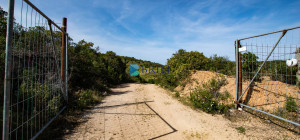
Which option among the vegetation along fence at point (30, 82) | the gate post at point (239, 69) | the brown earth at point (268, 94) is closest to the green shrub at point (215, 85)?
the brown earth at point (268, 94)

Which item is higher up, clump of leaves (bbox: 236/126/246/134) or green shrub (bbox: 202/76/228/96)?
green shrub (bbox: 202/76/228/96)

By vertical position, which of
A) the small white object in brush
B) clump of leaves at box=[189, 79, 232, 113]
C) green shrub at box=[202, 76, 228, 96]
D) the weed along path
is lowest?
the weed along path

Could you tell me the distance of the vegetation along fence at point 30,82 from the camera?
186 cm

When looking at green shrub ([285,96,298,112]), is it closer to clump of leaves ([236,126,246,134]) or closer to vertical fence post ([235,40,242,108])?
vertical fence post ([235,40,242,108])

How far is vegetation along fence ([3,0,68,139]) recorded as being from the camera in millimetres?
1861

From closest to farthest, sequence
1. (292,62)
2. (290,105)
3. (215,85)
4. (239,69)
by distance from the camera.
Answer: (292,62) → (290,105) → (239,69) → (215,85)

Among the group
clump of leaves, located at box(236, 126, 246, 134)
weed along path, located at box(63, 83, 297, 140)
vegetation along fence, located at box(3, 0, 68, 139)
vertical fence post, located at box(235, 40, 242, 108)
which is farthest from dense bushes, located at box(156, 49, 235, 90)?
vegetation along fence, located at box(3, 0, 68, 139)

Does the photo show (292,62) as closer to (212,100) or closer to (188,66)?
(212,100)

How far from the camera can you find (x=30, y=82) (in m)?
3.83

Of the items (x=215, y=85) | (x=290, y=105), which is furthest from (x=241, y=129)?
(x=215, y=85)

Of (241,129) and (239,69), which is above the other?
(239,69)

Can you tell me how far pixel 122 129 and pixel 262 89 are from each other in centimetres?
503

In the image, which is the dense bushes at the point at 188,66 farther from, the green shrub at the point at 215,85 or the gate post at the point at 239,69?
the gate post at the point at 239,69

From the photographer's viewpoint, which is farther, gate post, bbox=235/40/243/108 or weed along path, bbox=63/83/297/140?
gate post, bbox=235/40/243/108
